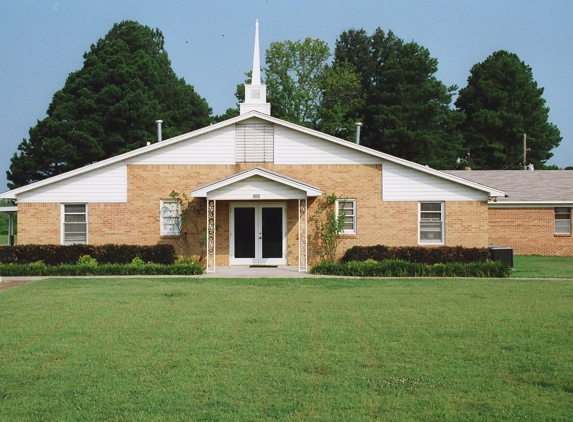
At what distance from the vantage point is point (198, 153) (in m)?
23.6

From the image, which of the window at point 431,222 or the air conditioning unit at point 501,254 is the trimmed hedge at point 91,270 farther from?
the air conditioning unit at point 501,254

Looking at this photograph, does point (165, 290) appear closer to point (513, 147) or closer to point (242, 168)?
point (242, 168)

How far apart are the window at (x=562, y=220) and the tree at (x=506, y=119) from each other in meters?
25.3

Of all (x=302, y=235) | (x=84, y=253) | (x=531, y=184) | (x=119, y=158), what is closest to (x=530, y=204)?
(x=531, y=184)

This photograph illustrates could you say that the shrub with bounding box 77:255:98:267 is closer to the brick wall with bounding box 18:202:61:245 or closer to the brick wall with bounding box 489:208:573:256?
the brick wall with bounding box 18:202:61:245

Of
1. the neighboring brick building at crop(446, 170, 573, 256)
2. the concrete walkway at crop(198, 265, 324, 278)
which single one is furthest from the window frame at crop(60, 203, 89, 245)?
the neighboring brick building at crop(446, 170, 573, 256)

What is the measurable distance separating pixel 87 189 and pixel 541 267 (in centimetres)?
1747

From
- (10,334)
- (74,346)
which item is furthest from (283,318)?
(10,334)

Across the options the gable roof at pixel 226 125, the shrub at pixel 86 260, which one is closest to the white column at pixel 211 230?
the gable roof at pixel 226 125

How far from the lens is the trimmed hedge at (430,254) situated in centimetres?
2227

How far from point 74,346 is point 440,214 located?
55.2 feet

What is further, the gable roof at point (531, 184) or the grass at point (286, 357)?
the gable roof at point (531, 184)

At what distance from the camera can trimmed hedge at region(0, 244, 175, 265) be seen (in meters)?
22.2

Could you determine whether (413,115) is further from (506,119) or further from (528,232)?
(528,232)
